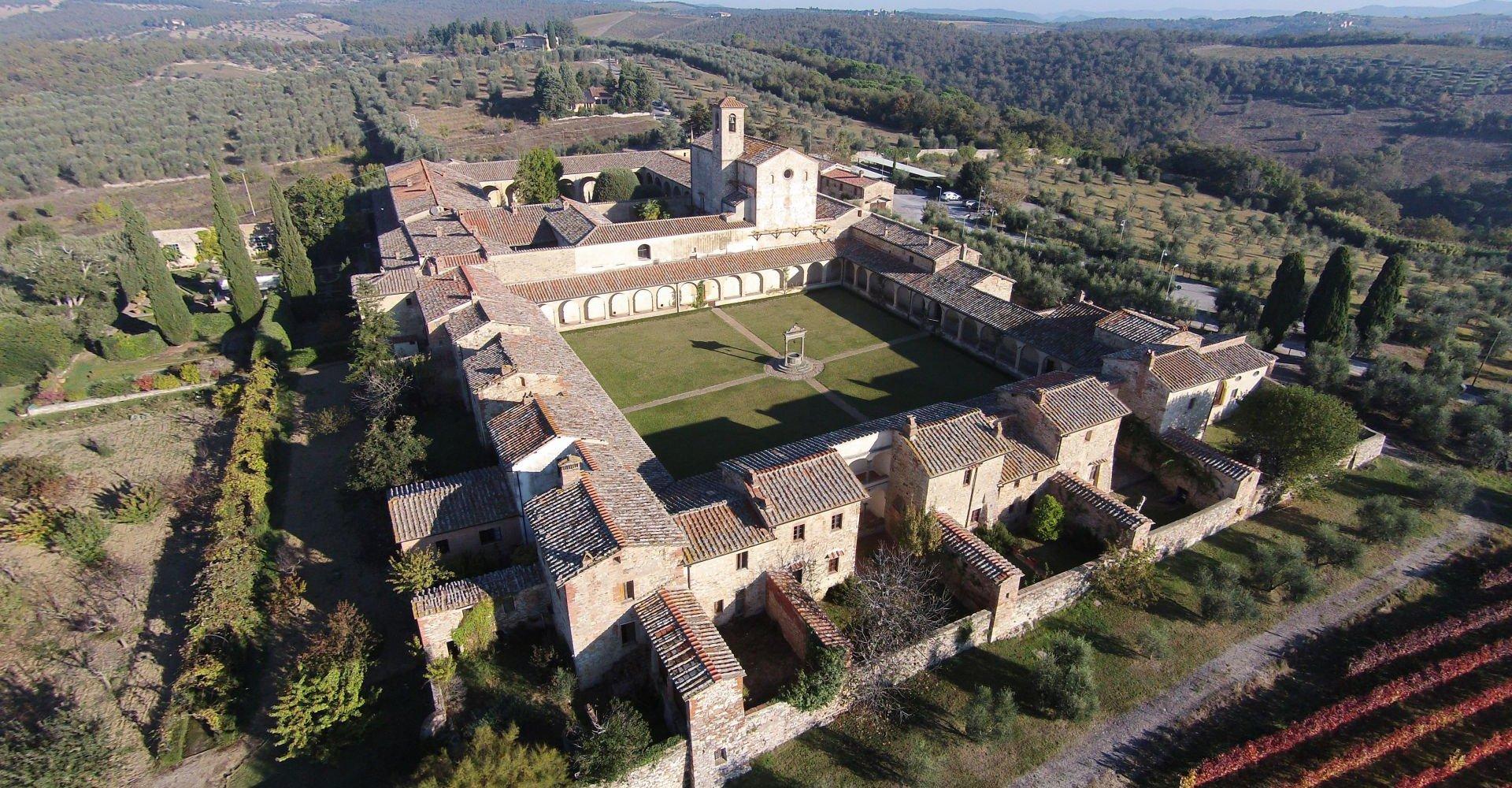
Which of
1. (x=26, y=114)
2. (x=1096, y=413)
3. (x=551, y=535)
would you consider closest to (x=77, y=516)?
(x=551, y=535)

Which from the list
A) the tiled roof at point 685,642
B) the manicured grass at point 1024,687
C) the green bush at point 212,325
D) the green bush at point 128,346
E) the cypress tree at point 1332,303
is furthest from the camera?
the green bush at point 212,325

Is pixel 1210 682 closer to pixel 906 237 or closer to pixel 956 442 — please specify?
pixel 956 442

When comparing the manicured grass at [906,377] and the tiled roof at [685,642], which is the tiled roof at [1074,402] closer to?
the manicured grass at [906,377]

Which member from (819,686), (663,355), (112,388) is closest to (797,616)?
(819,686)

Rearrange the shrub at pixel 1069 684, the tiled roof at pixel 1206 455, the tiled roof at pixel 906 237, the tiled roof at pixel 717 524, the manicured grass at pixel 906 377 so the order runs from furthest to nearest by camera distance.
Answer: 1. the tiled roof at pixel 906 237
2. the manicured grass at pixel 906 377
3. the tiled roof at pixel 1206 455
4. the tiled roof at pixel 717 524
5. the shrub at pixel 1069 684

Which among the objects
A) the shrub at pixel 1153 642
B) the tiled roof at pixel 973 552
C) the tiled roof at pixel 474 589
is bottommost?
the shrub at pixel 1153 642

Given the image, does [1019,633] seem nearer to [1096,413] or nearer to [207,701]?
[1096,413]

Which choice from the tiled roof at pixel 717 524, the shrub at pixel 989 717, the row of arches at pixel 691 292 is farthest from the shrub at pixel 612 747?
the row of arches at pixel 691 292
